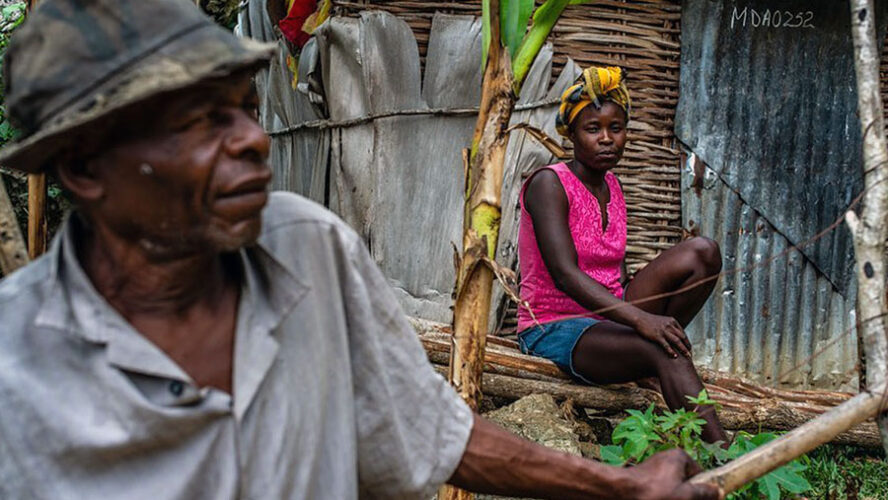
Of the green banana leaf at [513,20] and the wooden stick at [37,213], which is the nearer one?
the green banana leaf at [513,20]

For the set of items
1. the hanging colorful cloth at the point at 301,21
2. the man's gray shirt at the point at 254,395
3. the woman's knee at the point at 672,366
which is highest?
the hanging colorful cloth at the point at 301,21

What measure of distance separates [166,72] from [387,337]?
648 mm

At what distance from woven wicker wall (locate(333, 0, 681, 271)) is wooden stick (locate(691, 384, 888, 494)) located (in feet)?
10.3

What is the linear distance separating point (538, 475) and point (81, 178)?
3.33 ft

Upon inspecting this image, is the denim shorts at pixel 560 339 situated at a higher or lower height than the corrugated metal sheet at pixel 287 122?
lower

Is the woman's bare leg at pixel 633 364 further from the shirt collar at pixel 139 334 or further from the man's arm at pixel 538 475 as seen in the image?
the shirt collar at pixel 139 334

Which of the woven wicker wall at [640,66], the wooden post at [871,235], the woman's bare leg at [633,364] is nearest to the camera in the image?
the wooden post at [871,235]

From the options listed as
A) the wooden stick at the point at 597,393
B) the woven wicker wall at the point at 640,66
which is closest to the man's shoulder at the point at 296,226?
Answer: the wooden stick at the point at 597,393

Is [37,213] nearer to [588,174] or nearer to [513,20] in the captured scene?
[513,20]

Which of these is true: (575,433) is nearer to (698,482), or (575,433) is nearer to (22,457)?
(698,482)

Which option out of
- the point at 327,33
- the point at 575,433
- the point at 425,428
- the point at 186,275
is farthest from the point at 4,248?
the point at 327,33

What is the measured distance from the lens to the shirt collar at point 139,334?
53.2 inches

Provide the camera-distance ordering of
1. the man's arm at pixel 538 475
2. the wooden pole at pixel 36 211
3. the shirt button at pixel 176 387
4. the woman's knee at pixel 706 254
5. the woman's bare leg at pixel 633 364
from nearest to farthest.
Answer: the shirt button at pixel 176 387 < the man's arm at pixel 538 475 < the wooden pole at pixel 36 211 < the woman's bare leg at pixel 633 364 < the woman's knee at pixel 706 254

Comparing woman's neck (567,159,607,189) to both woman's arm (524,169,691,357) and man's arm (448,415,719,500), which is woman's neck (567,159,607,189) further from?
man's arm (448,415,719,500)
